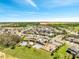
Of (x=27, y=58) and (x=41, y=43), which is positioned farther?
(x=41, y=43)

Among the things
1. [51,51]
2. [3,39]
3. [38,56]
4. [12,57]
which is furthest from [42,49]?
[3,39]

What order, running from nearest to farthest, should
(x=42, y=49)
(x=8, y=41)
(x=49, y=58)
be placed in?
(x=49, y=58)
(x=42, y=49)
(x=8, y=41)

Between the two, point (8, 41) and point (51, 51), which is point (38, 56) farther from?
point (8, 41)

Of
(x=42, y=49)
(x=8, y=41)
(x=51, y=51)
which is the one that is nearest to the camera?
(x=51, y=51)

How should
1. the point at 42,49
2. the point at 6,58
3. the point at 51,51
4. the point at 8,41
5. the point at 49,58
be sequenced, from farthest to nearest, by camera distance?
1. the point at 8,41
2. the point at 42,49
3. the point at 51,51
4. the point at 49,58
5. the point at 6,58

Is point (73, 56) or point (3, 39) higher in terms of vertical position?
point (3, 39)

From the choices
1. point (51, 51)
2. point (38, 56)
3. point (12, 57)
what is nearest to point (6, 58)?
point (12, 57)

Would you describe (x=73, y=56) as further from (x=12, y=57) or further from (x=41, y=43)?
(x=12, y=57)

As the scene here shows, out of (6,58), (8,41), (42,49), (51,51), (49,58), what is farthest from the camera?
(8,41)

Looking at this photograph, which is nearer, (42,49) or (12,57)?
(12,57)
